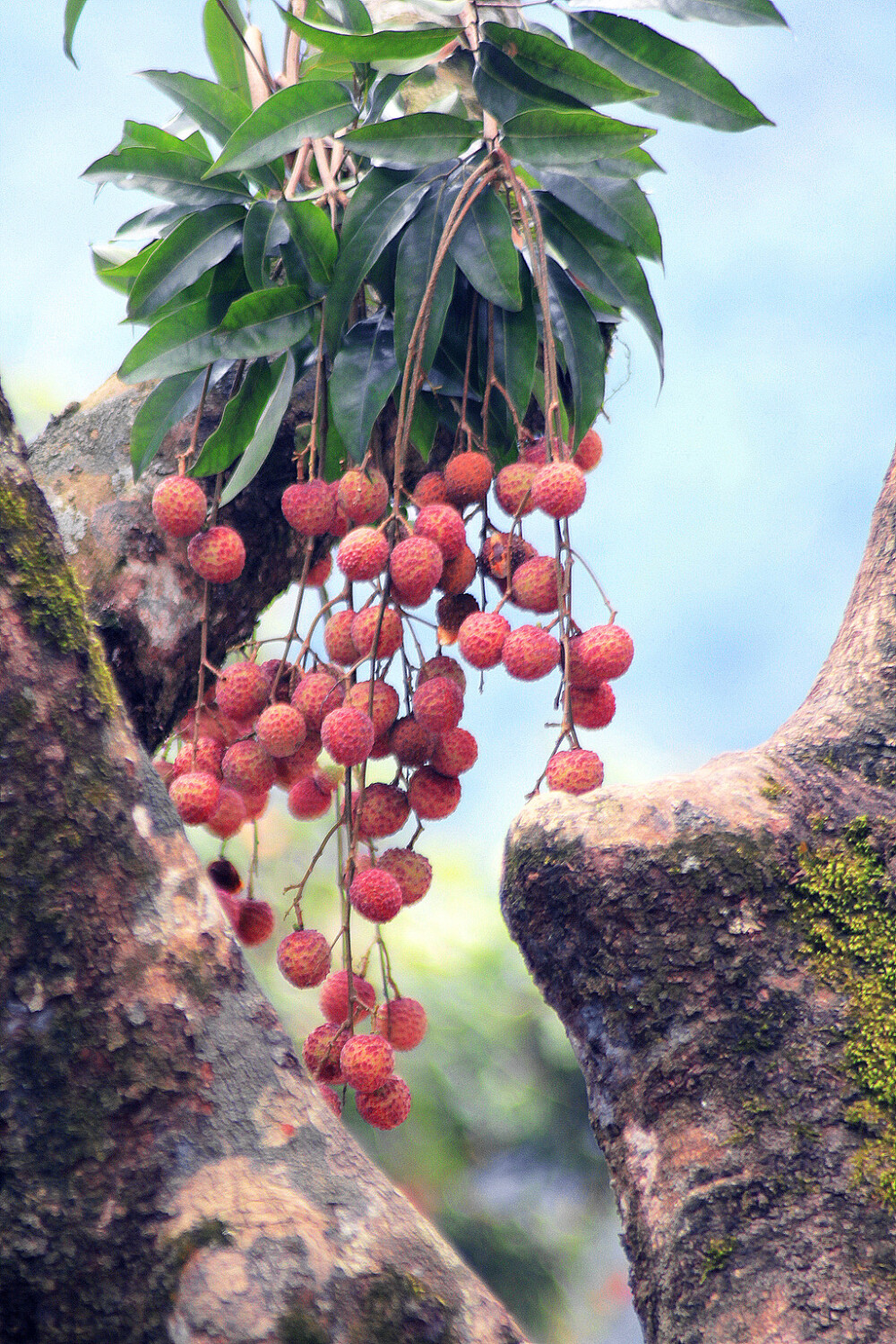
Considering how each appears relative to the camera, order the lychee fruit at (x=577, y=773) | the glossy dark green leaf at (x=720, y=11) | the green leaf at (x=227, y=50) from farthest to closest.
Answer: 1. the green leaf at (x=227, y=50)
2. the glossy dark green leaf at (x=720, y=11)
3. the lychee fruit at (x=577, y=773)

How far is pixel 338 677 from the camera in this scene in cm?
112

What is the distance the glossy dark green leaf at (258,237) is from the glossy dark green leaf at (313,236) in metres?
0.02

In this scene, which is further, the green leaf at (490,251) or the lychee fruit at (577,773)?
the green leaf at (490,251)

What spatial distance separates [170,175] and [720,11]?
0.62m

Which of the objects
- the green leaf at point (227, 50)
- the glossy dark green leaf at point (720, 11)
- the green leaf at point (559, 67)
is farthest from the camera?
the green leaf at point (227, 50)

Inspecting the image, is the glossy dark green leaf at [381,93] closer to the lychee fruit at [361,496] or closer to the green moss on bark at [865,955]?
the lychee fruit at [361,496]

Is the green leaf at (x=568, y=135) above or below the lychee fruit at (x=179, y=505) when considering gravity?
above

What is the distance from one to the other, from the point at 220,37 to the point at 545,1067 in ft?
7.08

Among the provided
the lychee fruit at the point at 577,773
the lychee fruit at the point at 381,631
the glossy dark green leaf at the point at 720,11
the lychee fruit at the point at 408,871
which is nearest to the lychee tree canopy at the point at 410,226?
the glossy dark green leaf at the point at 720,11

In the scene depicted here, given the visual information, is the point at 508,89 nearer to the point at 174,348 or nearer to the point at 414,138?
the point at 414,138

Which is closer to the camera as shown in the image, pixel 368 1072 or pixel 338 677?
pixel 368 1072

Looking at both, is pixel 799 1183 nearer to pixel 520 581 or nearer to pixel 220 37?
pixel 520 581

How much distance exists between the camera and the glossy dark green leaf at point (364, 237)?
1143mm

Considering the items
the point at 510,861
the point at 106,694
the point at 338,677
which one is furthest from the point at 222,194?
the point at 510,861
